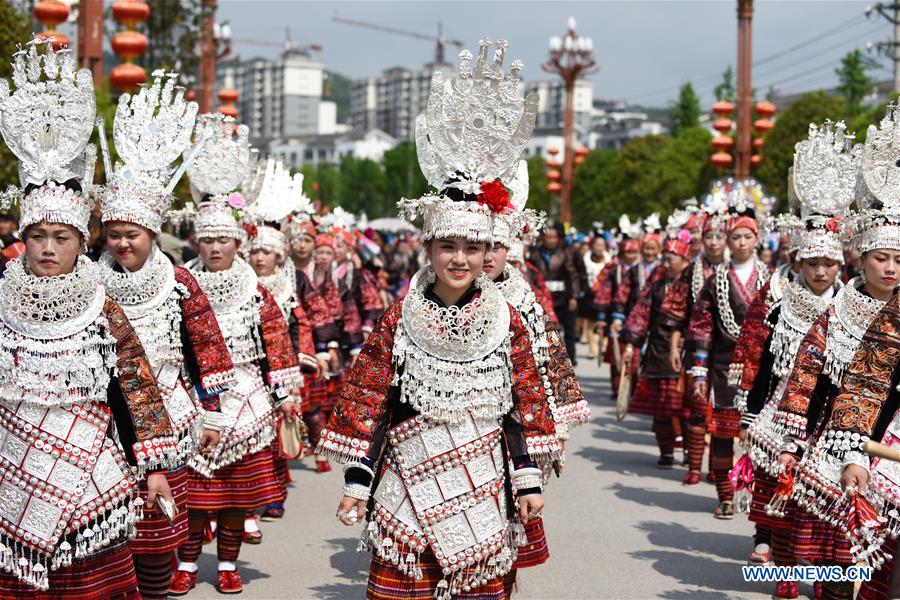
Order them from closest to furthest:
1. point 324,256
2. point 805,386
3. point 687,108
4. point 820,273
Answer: point 805,386, point 820,273, point 324,256, point 687,108

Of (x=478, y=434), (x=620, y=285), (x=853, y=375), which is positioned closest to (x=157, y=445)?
(x=478, y=434)

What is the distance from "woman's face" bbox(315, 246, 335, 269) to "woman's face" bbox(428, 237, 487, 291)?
22.4ft

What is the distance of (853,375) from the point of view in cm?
522

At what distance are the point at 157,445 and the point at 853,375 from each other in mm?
2775

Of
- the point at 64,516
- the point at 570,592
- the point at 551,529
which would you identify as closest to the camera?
the point at 64,516

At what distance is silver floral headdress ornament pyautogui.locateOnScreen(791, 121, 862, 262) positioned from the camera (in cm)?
759

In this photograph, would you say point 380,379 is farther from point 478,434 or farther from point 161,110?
point 161,110

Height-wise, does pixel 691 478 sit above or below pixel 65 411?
below

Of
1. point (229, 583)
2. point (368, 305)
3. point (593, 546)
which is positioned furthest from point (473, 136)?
point (368, 305)

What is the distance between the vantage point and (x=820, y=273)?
761 cm

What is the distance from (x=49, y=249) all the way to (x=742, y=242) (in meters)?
5.71

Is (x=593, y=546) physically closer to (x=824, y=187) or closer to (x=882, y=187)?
(x=824, y=187)

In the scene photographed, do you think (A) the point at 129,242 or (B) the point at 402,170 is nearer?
(A) the point at 129,242

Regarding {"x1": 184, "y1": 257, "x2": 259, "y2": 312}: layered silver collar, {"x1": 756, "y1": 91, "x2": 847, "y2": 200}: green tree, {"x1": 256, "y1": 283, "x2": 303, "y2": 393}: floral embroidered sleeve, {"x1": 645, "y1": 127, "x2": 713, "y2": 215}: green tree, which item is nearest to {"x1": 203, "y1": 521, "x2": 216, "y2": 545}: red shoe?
{"x1": 256, "y1": 283, "x2": 303, "y2": 393}: floral embroidered sleeve
